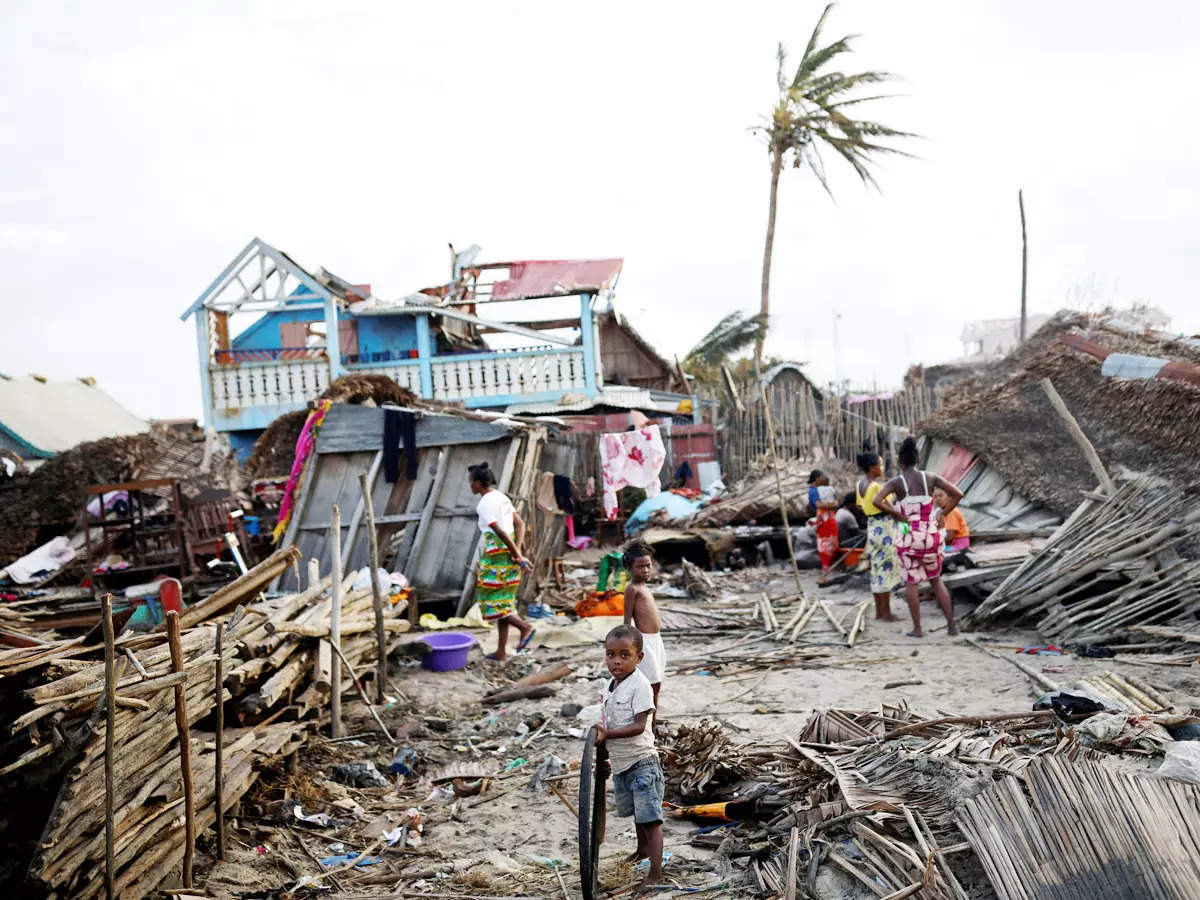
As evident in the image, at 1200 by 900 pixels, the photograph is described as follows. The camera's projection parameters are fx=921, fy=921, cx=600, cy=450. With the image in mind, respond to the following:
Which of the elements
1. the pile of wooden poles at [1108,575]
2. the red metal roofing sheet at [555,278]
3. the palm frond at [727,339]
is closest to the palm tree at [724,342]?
the palm frond at [727,339]

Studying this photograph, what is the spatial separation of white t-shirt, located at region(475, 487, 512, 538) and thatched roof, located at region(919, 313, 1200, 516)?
18.9 feet

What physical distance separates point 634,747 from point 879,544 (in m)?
5.28

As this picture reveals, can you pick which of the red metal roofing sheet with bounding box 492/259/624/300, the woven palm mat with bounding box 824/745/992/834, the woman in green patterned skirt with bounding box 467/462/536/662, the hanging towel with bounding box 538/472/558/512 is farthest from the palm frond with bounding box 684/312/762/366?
the woven palm mat with bounding box 824/745/992/834

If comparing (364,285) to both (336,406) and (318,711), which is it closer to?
(336,406)

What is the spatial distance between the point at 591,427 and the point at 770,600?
28.6 ft

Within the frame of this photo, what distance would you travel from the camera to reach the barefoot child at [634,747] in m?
3.81

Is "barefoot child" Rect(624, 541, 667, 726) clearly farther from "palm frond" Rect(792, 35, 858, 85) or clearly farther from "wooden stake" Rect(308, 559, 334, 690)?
"palm frond" Rect(792, 35, 858, 85)

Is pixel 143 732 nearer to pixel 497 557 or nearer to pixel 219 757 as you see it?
pixel 219 757

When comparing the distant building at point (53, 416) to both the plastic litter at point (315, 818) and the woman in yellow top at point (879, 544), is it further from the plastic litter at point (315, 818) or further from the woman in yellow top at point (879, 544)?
the plastic litter at point (315, 818)

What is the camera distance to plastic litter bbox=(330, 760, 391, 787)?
539 centimetres

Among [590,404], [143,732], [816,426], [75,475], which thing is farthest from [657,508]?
[143,732]

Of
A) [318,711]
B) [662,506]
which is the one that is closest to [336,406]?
[318,711]

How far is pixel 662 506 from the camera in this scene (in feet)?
49.0

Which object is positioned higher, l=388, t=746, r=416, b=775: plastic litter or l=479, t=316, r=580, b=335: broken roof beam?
l=479, t=316, r=580, b=335: broken roof beam
